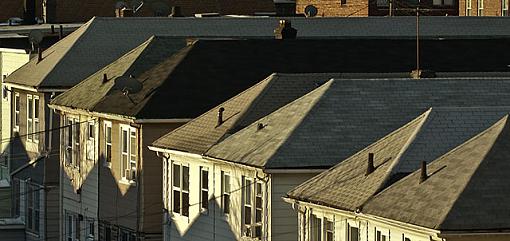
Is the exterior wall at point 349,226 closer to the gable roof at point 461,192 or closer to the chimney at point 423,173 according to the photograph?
the gable roof at point 461,192

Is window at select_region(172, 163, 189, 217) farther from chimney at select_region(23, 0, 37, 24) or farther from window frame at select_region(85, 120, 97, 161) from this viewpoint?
chimney at select_region(23, 0, 37, 24)

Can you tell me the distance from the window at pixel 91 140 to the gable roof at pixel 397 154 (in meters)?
Result: 17.5

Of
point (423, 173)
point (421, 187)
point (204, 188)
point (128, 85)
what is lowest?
point (204, 188)

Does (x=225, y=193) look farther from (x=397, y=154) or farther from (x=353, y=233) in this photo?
(x=353, y=233)

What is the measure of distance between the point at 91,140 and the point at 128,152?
3.46 m

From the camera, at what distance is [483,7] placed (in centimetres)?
10962

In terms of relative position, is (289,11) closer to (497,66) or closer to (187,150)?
(497,66)

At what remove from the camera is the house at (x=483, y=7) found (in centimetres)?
10744

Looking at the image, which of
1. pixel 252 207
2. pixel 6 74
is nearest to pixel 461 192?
pixel 252 207

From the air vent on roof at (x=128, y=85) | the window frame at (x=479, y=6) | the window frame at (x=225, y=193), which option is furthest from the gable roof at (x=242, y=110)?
the window frame at (x=479, y=6)

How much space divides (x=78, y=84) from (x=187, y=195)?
12.7 metres

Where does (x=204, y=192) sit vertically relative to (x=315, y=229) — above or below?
below

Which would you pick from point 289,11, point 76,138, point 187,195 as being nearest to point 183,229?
point 187,195

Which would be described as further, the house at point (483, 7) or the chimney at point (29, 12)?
the house at point (483, 7)
